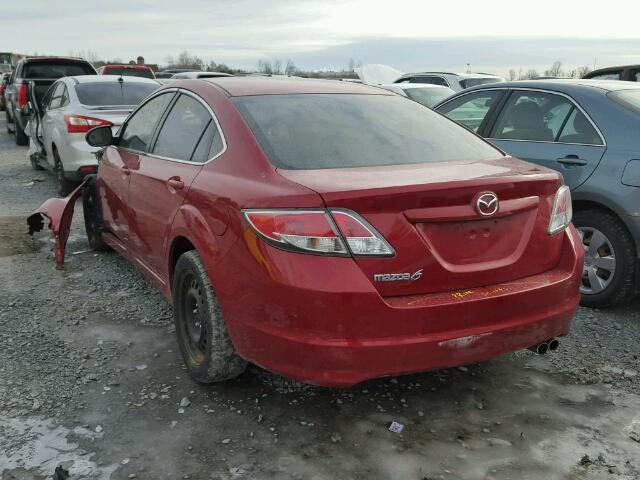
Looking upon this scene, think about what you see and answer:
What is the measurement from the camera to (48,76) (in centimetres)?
1439

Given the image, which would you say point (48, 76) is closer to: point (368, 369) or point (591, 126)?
point (591, 126)

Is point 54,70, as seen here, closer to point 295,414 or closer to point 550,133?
point 550,133

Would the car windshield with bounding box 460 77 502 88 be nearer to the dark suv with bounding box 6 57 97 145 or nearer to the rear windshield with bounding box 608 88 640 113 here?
the dark suv with bounding box 6 57 97 145

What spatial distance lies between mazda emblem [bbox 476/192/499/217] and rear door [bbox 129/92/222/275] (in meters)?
1.34

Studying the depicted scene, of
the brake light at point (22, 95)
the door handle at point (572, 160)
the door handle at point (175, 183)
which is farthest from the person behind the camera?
the brake light at point (22, 95)

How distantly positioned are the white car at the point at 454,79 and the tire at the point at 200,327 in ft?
41.3

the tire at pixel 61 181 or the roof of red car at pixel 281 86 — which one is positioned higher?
the roof of red car at pixel 281 86

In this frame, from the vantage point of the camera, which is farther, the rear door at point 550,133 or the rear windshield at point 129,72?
the rear windshield at point 129,72

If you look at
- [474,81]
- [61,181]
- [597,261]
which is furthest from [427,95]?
[597,261]

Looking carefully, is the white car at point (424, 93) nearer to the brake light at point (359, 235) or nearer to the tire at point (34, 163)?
the tire at point (34, 163)

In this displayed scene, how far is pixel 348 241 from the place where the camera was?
2488 mm

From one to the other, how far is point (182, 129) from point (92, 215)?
2.28 metres

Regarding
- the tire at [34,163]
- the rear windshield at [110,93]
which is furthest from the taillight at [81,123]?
the tire at [34,163]

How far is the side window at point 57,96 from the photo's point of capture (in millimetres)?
8852
